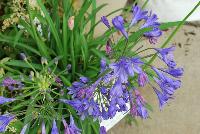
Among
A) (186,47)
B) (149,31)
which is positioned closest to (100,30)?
(186,47)

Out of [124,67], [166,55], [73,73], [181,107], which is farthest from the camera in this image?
[181,107]

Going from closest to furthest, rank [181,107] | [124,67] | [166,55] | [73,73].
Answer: [124,67] → [166,55] → [73,73] → [181,107]

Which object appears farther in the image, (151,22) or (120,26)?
(151,22)

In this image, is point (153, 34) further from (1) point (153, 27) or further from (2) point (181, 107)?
(2) point (181, 107)

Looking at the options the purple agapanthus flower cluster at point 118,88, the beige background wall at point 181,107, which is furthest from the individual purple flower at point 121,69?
the beige background wall at point 181,107

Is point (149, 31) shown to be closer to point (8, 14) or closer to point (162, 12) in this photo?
point (8, 14)

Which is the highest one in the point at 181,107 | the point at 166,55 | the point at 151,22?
the point at 151,22

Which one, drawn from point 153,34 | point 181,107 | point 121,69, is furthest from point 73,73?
point 181,107

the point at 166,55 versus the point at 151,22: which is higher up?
the point at 151,22
